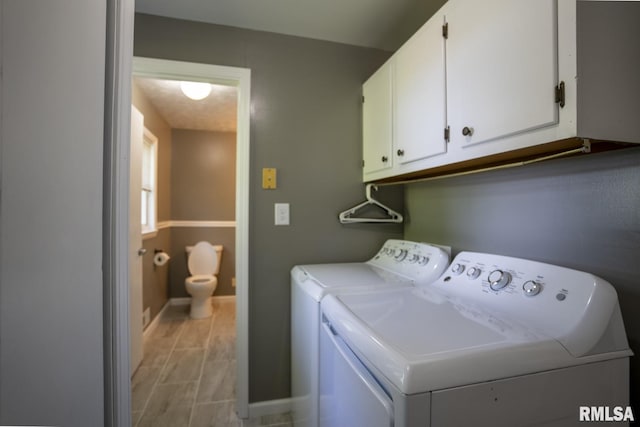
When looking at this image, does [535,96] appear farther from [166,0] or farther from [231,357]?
[231,357]

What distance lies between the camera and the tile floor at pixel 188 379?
1751mm

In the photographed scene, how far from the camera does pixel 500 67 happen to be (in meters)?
0.94

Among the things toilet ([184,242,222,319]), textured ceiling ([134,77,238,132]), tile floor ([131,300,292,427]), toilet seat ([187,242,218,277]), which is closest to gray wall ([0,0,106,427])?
tile floor ([131,300,292,427])

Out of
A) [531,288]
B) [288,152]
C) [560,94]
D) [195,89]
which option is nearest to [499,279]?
[531,288]

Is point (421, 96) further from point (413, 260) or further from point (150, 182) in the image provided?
point (150, 182)

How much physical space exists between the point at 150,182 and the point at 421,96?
9.32 ft

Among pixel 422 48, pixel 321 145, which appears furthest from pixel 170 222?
pixel 422 48

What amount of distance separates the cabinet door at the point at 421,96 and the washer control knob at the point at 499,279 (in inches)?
20.2

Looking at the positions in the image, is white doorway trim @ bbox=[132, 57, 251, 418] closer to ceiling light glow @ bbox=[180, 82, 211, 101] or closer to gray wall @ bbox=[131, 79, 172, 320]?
ceiling light glow @ bbox=[180, 82, 211, 101]

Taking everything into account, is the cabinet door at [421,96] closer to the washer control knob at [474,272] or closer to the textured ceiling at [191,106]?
the washer control knob at [474,272]

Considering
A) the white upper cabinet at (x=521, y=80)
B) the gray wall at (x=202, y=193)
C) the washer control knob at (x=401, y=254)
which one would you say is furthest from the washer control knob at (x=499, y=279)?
the gray wall at (x=202, y=193)

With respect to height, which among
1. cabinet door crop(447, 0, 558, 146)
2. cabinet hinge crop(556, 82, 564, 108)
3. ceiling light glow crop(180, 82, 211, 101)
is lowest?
cabinet hinge crop(556, 82, 564, 108)

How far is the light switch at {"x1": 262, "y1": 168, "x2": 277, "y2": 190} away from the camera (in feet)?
5.95

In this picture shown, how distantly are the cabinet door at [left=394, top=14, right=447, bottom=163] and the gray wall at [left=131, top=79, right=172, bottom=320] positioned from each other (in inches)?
87.6
